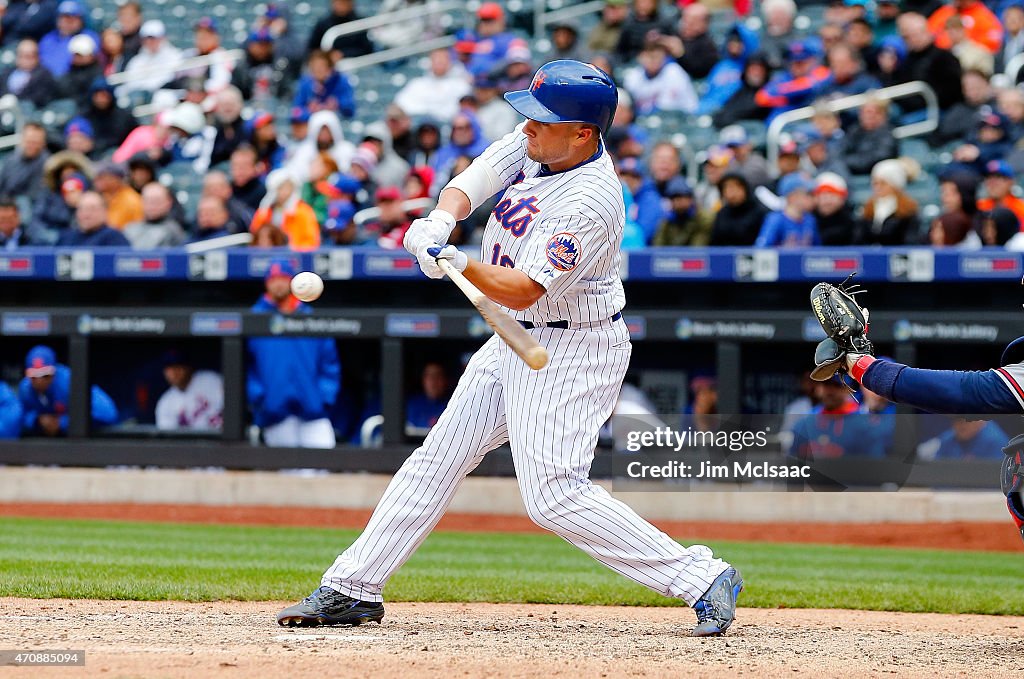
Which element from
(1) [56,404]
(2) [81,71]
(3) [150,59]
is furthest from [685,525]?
(2) [81,71]

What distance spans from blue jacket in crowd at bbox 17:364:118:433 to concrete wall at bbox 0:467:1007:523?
0.34 metres

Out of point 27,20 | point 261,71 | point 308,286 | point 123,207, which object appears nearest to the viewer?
point 308,286

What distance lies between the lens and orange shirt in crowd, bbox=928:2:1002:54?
11.2 meters

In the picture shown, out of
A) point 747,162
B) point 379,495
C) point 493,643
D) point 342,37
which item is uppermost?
point 342,37

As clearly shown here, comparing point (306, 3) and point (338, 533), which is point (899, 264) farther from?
point (306, 3)

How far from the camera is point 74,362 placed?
9797 millimetres

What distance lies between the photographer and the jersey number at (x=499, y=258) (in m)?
4.37

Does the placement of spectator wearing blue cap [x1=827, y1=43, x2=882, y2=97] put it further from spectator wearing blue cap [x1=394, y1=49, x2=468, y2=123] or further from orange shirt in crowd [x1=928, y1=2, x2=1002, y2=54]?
spectator wearing blue cap [x1=394, y1=49, x2=468, y2=123]

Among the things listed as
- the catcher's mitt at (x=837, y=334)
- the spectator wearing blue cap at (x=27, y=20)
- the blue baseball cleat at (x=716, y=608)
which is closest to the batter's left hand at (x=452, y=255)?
the catcher's mitt at (x=837, y=334)

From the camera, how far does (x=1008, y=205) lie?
931cm

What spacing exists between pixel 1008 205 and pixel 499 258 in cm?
594

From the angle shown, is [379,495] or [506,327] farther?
[379,495]

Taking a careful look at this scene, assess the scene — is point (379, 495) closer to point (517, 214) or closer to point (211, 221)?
point (211, 221)

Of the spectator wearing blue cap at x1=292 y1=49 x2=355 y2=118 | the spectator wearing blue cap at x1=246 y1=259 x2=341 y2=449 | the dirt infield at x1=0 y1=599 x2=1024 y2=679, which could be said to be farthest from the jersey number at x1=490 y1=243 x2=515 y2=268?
the spectator wearing blue cap at x1=292 y1=49 x2=355 y2=118
